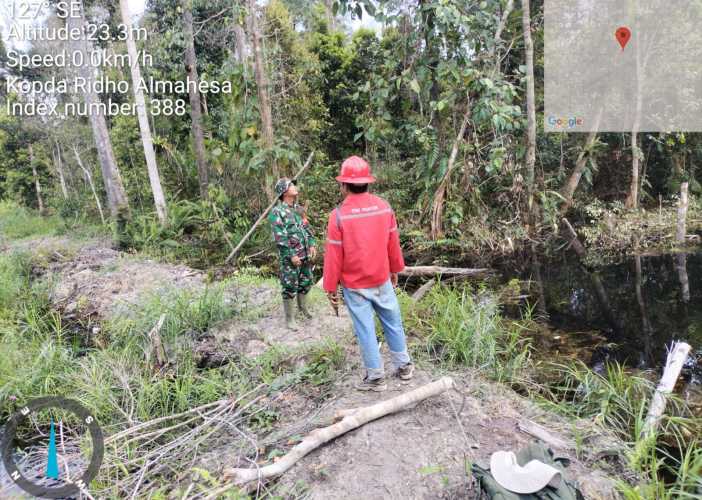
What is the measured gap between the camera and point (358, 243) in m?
3.11

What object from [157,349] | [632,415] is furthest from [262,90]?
[632,415]

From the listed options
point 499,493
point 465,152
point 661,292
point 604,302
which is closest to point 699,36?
point 465,152

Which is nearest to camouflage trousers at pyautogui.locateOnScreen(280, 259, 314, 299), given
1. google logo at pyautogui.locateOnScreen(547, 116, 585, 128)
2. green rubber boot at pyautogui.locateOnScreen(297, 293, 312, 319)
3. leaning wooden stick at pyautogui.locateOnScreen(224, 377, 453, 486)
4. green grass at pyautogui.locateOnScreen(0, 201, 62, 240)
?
green rubber boot at pyautogui.locateOnScreen(297, 293, 312, 319)

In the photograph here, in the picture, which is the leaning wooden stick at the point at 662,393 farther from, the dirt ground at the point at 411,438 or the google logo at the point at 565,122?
the google logo at the point at 565,122

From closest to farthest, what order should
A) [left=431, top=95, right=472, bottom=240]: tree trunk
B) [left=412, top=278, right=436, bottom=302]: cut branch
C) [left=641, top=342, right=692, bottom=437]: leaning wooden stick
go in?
[left=641, top=342, right=692, bottom=437]: leaning wooden stick → [left=412, top=278, right=436, bottom=302]: cut branch → [left=431, top=95, right=472, bottom=240]: tree trunk

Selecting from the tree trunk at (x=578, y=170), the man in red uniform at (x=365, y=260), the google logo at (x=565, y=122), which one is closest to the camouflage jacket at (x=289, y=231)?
the man in red uniform at (x=365, y=260)

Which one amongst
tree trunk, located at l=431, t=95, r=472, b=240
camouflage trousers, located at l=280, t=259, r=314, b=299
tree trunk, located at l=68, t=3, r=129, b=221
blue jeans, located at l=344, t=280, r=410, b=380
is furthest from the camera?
tree trunk, located at l=68, t=3, r=129, b=221

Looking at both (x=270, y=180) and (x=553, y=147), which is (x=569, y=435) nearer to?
(x=270, y=180)

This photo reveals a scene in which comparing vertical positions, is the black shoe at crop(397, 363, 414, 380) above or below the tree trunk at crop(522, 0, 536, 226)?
below

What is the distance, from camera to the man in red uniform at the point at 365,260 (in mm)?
3088

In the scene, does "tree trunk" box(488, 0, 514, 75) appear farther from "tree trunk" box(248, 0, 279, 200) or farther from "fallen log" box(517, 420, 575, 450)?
"fallen log" box(517, 420, 575, 450)

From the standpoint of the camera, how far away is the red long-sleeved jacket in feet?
10.1

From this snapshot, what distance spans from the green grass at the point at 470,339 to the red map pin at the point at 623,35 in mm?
8062

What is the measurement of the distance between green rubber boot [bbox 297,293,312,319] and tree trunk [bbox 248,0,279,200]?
3562 millimetres
